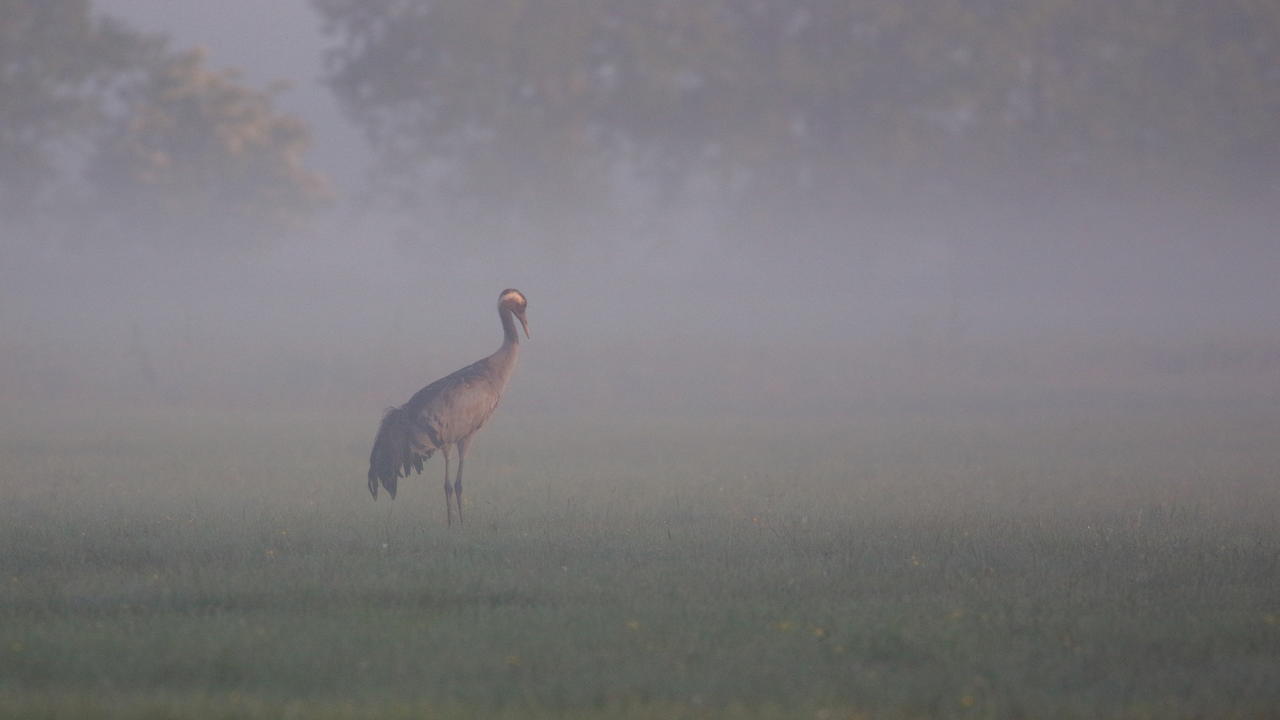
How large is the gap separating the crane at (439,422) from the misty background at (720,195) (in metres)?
18.6

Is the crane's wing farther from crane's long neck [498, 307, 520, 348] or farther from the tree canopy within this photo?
the tree canopy

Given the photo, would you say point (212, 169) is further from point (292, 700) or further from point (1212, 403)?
point (292, 700)

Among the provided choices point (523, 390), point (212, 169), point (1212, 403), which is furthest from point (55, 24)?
point (1212, 403)

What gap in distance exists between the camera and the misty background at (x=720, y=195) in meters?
38.9

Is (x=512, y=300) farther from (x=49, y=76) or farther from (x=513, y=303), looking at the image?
(x=49, y=76)

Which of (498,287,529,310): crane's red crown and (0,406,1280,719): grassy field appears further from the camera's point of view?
(498,287,529,310): crane's red crown

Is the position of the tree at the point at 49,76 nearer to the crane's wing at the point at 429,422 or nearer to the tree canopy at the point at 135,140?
the tree canopy at the point at 135,140

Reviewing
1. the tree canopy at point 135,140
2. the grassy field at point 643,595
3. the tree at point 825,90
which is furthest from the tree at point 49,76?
the grassy field at point 643,595

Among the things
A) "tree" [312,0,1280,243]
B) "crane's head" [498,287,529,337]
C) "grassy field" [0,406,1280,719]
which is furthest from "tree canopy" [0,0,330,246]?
"crane's head" [498,287,529,337]

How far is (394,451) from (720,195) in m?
38.2

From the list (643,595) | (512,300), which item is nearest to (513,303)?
(512,300)

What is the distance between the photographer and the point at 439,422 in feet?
48.1

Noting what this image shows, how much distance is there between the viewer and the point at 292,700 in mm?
6941

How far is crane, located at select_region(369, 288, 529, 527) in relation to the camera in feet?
46.7
